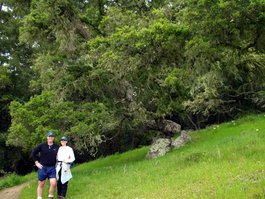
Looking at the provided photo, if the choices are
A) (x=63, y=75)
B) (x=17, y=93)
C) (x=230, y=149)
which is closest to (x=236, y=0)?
(x=230, y=149)

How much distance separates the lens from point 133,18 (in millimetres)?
15633

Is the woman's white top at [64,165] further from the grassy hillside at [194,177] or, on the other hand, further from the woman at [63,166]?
the grassy hillside at [194,177]

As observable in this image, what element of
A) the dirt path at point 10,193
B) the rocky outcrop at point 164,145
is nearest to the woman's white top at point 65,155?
the dirt path at point 10,193

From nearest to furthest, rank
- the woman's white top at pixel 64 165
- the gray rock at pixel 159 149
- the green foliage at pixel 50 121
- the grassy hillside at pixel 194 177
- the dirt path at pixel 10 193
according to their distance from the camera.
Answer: the grassy hillside at pixel 194 177
the woman's white top at pixel 64 165
the green foliage at pixel 50 121
the dirt path at pixel 10 193
the gray rock at pixel 159 149

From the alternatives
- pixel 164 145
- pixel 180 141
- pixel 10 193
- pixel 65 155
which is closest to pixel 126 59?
pixel 65 155

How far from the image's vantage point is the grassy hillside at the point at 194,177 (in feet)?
31.0

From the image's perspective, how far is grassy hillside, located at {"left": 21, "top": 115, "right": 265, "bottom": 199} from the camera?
9.45 meters

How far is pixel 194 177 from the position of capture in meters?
11.4

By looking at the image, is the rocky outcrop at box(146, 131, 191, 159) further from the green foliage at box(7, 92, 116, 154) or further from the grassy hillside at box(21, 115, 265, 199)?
the green foliage at box(7, 92, 116, 154)

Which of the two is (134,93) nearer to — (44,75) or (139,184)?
(44,75)

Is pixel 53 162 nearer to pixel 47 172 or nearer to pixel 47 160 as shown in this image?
pixel 47 160

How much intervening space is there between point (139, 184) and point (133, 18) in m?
6.34

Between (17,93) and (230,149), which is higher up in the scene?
(17,93)

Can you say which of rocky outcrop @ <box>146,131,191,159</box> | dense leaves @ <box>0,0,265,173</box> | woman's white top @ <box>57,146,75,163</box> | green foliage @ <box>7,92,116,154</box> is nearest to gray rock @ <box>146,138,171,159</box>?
rocky outcrop @ <box>146,131,191,159</box>
